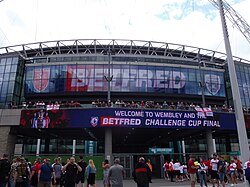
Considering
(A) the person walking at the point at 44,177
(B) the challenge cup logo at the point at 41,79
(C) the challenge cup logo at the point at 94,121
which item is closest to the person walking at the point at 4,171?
(A) the person walking at the point at 44,177

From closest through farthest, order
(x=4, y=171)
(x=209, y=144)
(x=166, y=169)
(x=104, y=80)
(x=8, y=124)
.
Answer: (x=4, y=171) < (x=166, y=169) < (x=8, y=124) < (x=209, y=144) < (x=104, y=80)

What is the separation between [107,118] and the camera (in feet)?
83.4

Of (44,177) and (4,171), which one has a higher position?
(4,171)

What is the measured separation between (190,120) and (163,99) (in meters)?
24.2

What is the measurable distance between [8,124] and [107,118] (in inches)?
460

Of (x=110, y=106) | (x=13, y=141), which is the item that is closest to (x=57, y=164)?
(x=110, y=106)

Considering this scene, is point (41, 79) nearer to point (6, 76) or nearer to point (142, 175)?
point (6, 76)

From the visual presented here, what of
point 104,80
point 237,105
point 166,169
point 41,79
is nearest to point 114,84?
point 104,80

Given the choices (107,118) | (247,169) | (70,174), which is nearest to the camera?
(70,174)

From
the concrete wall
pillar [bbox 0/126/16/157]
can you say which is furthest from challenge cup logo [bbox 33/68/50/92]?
pillar [bbox 0/126/16/157]

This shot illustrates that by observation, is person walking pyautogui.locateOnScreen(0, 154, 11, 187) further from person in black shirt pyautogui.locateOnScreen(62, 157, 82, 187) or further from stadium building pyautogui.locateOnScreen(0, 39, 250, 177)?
stadium building pyautogui.locateOnScreen(0, 39, 250, 177)

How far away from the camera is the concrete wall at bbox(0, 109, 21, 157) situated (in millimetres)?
26750

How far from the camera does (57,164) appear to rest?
1270 centimetres

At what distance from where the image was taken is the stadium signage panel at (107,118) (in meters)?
25.6
